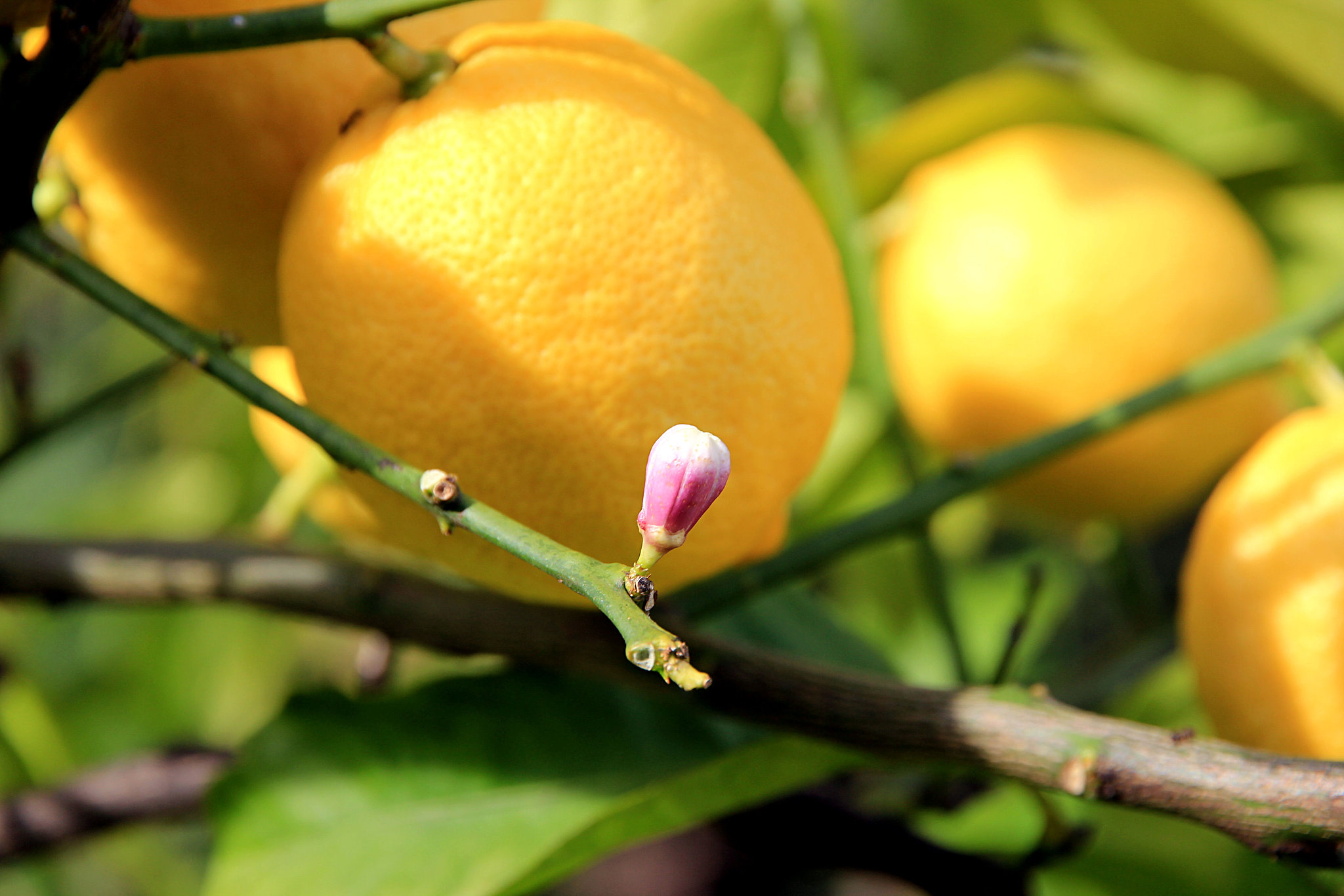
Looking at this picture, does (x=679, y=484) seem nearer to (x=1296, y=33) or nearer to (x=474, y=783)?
(x=474, y=783)

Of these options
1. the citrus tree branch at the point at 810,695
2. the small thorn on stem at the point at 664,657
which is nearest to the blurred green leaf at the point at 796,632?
the citrus tree branch at the point at 810,695

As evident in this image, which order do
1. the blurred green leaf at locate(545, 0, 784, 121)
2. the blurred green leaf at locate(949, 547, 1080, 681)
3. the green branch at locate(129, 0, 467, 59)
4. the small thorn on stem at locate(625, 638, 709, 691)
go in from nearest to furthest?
1. the small thorn on stem at locate(625, 638, 709, 691)
2. the green branch at locate(129, 0, 467, 59)
3. the blurred green leaf at locate(545, 0, 784, 121)
4. the blurred green leaf at locate(949, 547, 1080, 681)

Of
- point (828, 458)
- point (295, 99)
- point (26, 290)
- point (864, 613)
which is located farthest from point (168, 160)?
point (26, 290)

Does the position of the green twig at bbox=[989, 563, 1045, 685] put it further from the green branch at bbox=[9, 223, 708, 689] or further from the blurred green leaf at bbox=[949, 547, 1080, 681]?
the blurred green leaf at bbox=[949, 547, 1080, 681]

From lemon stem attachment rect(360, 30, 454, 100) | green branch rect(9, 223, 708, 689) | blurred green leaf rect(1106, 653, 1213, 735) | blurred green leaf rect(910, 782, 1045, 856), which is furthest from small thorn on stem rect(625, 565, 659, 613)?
blurred green leaf rect(1106, 653, 1213, 735)

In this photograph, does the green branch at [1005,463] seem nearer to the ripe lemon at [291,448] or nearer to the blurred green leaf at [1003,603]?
the ripe lemon at [291,448]

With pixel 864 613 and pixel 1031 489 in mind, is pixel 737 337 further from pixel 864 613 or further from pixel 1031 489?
pixel 864 613
